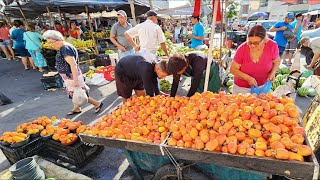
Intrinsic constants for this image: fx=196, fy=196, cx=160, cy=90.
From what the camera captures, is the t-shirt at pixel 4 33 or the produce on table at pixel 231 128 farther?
the t-shirt at pixel 4 33

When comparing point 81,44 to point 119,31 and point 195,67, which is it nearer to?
point 119,31

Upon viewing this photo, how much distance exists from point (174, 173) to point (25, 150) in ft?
7.96

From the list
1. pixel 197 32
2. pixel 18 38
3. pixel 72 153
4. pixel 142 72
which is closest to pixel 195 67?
pixel 142 72

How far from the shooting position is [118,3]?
940 cm

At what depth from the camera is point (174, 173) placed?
2145mm

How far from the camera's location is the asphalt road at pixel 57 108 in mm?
3145

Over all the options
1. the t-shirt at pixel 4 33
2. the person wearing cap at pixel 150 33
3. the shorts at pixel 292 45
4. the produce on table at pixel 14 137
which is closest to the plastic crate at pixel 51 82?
the person wearing cap at pixel 150 33

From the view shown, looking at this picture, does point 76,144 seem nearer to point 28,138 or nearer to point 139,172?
point 28,138

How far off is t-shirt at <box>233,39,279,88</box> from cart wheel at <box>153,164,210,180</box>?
1894 millimetres

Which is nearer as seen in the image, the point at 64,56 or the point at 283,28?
the point at 64,56

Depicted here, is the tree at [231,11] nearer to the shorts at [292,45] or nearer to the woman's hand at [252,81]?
the shorts at [292,45]

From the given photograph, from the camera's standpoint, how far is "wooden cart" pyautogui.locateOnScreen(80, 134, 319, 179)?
152cm

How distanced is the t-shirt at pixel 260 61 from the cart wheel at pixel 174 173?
1.89m

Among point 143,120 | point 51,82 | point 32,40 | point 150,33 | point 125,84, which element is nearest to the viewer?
point 143,120
